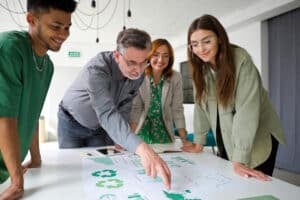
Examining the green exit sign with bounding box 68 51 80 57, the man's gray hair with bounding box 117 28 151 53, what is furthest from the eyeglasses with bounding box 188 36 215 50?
the green exit sign with bounding box 68 51 80 57

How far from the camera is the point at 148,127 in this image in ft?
6.61

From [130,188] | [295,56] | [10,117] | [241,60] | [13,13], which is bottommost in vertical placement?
[130,188]

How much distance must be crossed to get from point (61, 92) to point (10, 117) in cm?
666

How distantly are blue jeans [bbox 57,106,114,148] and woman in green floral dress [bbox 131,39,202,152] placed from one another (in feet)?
1.12

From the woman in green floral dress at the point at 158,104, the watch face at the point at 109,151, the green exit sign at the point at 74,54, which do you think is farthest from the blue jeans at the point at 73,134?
the green exit sign at the point at 74,54

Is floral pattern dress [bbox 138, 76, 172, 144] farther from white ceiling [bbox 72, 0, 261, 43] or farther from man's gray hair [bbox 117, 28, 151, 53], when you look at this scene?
white ceiling [bbox 72, 0, 261, 43]

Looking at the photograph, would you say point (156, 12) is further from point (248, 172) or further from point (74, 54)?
point (248, 172)

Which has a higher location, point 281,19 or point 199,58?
point 281,19

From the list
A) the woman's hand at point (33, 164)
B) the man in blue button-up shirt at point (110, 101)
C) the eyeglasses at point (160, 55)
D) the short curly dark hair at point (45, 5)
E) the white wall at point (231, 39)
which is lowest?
the woman's hand at point (33, 164)

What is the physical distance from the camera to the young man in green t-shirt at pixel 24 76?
83 centimetres

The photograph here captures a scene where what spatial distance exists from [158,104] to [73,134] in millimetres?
655

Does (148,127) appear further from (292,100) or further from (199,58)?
(292,100)

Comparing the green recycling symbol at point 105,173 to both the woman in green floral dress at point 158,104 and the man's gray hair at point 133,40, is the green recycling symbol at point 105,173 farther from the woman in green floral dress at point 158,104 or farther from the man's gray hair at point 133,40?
the woman in green floral dress at point 158,104

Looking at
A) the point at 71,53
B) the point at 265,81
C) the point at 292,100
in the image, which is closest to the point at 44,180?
the point at 292,100
